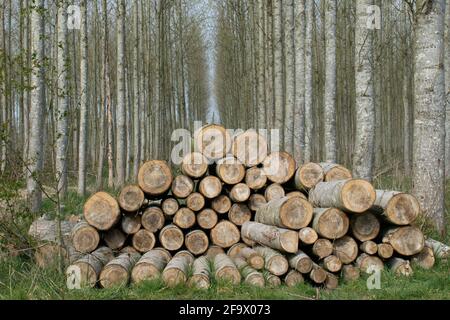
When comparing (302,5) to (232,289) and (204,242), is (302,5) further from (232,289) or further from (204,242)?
(232,289)

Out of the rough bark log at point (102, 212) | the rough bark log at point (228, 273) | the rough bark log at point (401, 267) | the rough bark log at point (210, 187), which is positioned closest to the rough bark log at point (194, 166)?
the rough bark log at point (210, 187)

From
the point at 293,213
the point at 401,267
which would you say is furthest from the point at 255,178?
the point at 401,267

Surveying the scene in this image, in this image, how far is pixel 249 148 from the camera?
22.2 feet

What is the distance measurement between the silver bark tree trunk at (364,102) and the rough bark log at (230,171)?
2.35m

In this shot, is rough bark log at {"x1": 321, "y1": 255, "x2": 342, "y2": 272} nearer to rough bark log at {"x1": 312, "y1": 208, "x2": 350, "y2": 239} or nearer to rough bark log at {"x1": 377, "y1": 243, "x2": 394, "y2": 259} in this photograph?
rough bark log at {"x1": 312, "y1": 208, "x2": 350, "y2": 239}

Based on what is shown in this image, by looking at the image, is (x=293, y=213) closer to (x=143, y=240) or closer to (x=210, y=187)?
(x=210, y=187)

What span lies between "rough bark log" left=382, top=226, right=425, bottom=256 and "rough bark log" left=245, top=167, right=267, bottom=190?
1776 mm

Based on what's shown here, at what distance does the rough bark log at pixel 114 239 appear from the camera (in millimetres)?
6281

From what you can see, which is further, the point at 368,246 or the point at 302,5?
the point at 302,5

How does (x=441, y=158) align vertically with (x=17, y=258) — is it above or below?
above

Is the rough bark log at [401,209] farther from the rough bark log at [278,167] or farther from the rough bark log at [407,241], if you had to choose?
the rough bark log at [278,167]

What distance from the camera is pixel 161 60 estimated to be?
1862 cm

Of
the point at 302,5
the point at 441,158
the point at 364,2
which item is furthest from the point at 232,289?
the point at 302,5

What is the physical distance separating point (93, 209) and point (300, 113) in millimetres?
6870
